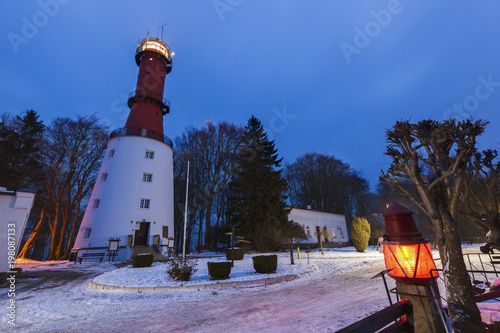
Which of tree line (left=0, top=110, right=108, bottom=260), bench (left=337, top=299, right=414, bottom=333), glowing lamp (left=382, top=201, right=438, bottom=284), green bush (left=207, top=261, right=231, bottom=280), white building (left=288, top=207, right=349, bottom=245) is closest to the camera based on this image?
bench (left=337, top=299, right=414, bottom=333)

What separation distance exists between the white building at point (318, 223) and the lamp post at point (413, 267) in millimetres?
28963

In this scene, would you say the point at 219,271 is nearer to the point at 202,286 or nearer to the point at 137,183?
the point at 202,286

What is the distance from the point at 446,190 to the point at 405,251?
6.19 feet

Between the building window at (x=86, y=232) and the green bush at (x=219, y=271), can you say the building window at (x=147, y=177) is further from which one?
the green bush at (x=219, y=271)

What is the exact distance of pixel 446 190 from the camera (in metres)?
3.78

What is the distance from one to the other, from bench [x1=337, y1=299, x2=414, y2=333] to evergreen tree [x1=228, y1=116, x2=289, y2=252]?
2136cm

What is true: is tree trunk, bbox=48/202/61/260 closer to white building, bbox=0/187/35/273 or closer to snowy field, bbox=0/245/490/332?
white building, bbox=0/187/35/273

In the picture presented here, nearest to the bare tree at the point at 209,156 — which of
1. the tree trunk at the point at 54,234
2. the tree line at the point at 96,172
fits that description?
the tree line at the point at 96,172

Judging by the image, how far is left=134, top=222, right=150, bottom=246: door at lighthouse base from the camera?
76.9 feet

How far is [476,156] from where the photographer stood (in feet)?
19.1

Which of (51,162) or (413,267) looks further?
(51,162)

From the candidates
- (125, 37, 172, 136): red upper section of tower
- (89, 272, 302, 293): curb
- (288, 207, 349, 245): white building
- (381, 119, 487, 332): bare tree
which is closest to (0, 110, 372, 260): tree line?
(288, 207, 349, 245): white building

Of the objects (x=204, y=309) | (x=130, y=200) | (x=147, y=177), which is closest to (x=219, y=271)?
(x=204, y=309)

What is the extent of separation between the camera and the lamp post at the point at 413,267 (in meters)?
2.42
